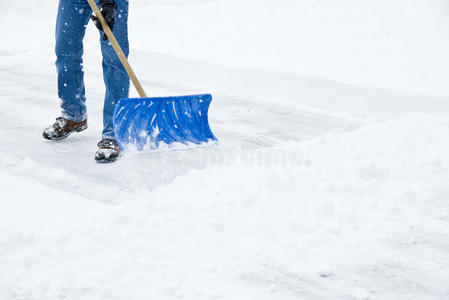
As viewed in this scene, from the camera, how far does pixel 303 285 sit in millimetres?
2352

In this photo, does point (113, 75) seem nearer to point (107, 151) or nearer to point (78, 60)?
point (78, 60)

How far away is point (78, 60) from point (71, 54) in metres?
0.08

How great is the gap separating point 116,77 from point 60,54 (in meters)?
0.50

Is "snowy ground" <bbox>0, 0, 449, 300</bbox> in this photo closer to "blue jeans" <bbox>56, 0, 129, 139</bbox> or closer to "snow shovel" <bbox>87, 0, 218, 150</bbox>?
"snow shovel" <bbox>87, 0, 218, 150</bbox>

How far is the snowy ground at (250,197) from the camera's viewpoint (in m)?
2.36

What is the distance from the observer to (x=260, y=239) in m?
2.64

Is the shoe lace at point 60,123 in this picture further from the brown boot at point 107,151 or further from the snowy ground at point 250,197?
the brown boot at point 107,151

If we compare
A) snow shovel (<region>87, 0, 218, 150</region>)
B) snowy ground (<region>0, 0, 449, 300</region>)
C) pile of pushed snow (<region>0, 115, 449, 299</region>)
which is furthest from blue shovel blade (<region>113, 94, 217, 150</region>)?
pile of pushed snow (<region>0, 115, 449, 299</region>)

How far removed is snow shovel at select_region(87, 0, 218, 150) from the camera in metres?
3.78

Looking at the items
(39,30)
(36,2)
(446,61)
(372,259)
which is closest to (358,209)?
(372,259)

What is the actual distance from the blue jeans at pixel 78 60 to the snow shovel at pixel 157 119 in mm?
139

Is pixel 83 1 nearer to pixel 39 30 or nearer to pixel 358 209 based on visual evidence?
pixel 358 209

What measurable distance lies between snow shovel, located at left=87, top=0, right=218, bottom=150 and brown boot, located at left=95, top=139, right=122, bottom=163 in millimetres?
140

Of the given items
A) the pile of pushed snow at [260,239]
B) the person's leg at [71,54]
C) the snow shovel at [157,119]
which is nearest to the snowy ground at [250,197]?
the pile of pushed snow at [260,239]
